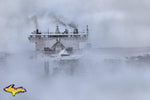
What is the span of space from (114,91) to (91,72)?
3.79ft

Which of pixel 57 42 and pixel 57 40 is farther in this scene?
pixel 57 40

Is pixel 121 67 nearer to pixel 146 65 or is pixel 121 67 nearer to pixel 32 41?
pixel 146 65

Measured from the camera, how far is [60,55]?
249 inches

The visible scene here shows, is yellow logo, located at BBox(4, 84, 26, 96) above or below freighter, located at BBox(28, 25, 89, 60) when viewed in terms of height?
below

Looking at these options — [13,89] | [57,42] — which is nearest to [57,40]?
[57,42]

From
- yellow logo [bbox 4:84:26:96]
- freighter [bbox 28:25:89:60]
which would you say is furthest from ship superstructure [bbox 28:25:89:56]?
yellow logo [bbox 4:84:26:96]

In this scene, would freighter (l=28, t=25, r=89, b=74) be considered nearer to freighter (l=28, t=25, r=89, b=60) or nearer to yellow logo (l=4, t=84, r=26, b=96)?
freighter (l=28, t=25, r=89, b=60)

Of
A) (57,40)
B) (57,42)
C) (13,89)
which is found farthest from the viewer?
(57,40)

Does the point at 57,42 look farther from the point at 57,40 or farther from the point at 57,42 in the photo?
the point at 57,40

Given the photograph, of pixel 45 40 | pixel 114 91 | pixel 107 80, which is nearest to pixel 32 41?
pixel 45 40

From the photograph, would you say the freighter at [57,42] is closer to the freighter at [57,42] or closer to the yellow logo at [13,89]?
the freighter at [57,42]

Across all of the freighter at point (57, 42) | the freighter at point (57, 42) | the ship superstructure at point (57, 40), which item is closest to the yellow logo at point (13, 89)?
the freighter at point (57, 42)

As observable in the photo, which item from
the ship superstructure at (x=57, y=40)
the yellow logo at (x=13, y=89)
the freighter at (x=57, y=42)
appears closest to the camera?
the yellow logo at (x=13, y=89)

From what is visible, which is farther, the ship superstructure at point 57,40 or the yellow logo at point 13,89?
the ship superstructure at point 57,40
